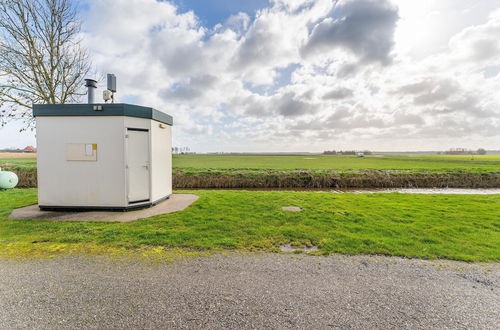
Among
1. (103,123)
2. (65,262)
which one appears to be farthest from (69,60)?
(65,262)

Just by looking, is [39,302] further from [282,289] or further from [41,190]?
[41,190]

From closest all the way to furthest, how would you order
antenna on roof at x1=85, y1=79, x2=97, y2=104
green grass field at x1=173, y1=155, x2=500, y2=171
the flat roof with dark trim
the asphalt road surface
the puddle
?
the asphalt road surface < the puddle < the flat roof with dark trim < antenna on roof at x1=85, y1=79, x2=97, y2=104 < green grass field at x1=173, y1=155, x2=500, y2=171

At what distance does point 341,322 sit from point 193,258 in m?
2.63

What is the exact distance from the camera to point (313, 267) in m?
3.64

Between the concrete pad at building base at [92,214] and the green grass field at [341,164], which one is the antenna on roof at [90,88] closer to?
the concrete pad at building base at [92,214]

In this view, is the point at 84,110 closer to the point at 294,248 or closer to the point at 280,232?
the point at 280,232

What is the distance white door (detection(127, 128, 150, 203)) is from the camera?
7.00 meters

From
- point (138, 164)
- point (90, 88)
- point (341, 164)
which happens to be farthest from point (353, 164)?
point (90, 88)

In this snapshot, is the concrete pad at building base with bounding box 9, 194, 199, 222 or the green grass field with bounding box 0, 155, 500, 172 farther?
the green grass field with bounding box 0, 155, 500, 172

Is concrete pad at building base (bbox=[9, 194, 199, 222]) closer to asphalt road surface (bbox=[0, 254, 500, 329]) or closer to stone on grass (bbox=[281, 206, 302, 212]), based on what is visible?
asphalt road surface (bbox=[0, 254, 500, 329])

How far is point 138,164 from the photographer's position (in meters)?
7.18

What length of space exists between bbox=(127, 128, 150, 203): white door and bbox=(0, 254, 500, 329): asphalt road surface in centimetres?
351

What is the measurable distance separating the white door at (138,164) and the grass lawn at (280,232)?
160cm

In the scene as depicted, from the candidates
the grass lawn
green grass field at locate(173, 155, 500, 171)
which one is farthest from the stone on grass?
green grass field at locate(173, 155, 500, 171)
